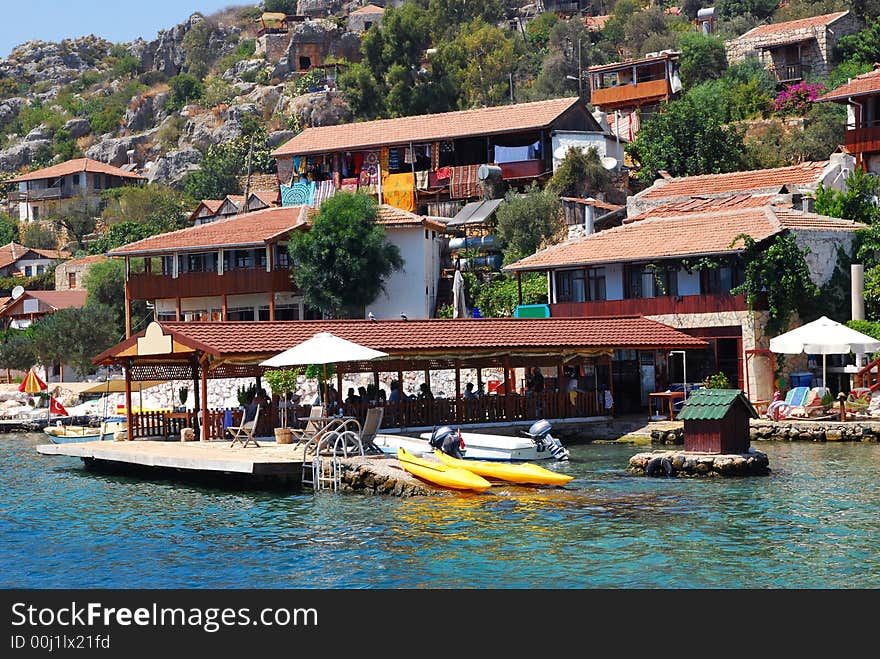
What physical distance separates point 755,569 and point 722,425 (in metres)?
10.2

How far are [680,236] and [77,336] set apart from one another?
30.7m

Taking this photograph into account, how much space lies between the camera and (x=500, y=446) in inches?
1174

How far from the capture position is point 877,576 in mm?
17016

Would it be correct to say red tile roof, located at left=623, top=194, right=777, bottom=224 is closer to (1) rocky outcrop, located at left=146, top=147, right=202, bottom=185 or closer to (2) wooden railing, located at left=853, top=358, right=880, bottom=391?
(2) wooden railing, located at left=853, top=358, right=880, bottom=391

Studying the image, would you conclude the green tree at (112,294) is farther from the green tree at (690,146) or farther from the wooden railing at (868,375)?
the wooden railing at (868,375)

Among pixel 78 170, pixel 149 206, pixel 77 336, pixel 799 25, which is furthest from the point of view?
pixel 78 170

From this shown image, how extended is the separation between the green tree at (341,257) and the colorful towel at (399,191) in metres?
8.73

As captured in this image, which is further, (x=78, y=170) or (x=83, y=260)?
(x=78, y=170)

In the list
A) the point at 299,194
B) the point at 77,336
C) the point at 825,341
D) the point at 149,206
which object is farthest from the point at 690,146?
the point at 149,206

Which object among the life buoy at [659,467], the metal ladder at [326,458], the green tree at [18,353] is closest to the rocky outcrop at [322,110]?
the green tree at [18,353]

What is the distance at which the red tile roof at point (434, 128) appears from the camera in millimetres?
61750

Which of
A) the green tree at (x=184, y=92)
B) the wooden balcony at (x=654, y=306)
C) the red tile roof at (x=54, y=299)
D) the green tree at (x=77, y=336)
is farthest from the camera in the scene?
the green tree at (x=184, y=92)

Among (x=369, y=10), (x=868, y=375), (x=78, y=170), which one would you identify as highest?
(x=369, y=10)

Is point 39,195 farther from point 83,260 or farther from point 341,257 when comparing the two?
point 341,257
